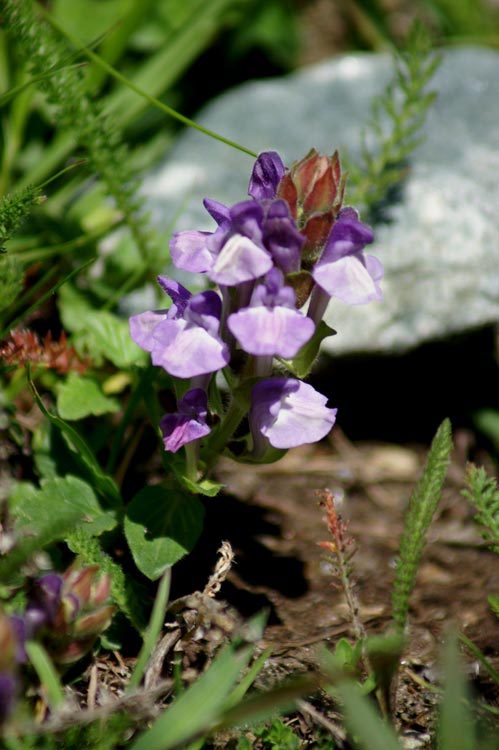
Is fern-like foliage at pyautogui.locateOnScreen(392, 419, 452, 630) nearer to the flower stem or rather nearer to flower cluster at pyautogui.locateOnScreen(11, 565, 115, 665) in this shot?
the flower stem

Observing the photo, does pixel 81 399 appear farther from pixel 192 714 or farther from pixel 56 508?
pixel 192 714

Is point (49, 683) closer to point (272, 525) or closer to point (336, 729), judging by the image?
point (336, 729)

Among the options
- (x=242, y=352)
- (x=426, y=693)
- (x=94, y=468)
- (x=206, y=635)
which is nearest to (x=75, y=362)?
(x=94, y=468)

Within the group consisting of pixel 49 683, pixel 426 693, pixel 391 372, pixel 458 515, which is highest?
pixel 49 683

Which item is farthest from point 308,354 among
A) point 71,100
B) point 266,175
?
point 71,100

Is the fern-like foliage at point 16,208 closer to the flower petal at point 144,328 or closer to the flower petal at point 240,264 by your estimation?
the flower petal at point 144,328

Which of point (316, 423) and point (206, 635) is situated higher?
point (316, 423)
